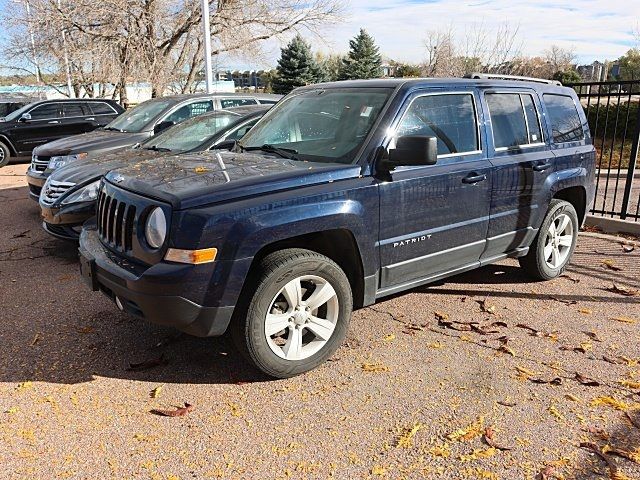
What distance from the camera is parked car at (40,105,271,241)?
5.72 meters

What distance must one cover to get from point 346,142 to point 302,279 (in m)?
1.10

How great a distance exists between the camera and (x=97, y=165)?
636cm

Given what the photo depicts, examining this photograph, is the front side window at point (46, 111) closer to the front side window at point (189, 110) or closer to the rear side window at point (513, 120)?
the front side window at point (189, 110)

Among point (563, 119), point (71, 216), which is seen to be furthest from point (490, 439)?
point (71, 216)

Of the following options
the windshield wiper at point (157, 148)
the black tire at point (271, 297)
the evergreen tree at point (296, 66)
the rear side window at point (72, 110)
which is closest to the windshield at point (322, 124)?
the black tire at point (271, 297)

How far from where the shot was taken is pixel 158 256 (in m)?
3.21

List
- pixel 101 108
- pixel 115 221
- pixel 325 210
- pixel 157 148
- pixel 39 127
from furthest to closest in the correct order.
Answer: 1. pixel 101 108
2. pixel 39 127
3. pixel 157 148
4. pixel 115 221
5. pixel 325 210

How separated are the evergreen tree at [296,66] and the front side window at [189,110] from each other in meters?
28.8

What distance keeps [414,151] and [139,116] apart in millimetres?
6589

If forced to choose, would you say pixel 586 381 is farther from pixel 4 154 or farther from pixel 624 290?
pixel 4 154

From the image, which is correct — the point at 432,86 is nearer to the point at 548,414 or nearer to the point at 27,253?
the point at 548,414

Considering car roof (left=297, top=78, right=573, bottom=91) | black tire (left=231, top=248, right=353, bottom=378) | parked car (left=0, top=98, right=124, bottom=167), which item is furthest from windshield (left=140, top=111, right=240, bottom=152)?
parked car (left=0, top=98, right=124, bottom=167)

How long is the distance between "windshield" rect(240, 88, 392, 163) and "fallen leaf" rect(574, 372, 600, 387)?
6.75ft

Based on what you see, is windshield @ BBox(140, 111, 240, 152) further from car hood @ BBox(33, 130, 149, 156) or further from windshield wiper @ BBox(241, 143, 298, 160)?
windshield wiper @ BBox(241, 143, 298, 160)
